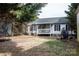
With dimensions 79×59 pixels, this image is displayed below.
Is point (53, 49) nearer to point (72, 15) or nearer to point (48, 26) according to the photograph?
point (48, 26)

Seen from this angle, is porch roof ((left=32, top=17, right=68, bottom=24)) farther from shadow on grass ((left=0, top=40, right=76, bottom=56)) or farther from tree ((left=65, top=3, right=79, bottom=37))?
shadow on grass ((left=0, top=40, right=76, bottom=56))

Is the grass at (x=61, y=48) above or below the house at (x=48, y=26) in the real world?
below

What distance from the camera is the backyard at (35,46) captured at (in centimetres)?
302

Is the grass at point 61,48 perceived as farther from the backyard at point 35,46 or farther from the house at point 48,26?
the house at point 48,26

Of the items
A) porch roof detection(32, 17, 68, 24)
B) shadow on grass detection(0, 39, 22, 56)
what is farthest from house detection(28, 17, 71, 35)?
shadow on grass detection(0, 39, 22, 56)

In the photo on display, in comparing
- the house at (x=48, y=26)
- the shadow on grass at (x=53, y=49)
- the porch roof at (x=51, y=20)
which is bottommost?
the shadow on grass at (x=53, y=49)

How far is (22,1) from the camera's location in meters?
3.04

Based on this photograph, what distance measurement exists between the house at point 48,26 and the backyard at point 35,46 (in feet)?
0.26

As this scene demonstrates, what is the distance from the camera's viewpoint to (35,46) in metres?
3.04

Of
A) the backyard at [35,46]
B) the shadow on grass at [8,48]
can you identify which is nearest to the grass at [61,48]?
the backyard at [35,46]

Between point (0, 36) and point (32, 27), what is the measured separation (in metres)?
0.42

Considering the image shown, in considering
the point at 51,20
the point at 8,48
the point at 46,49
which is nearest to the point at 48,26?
the point at 51,20

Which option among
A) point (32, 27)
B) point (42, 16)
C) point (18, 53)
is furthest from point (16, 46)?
point (42, 16)

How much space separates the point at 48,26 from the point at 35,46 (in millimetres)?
298
